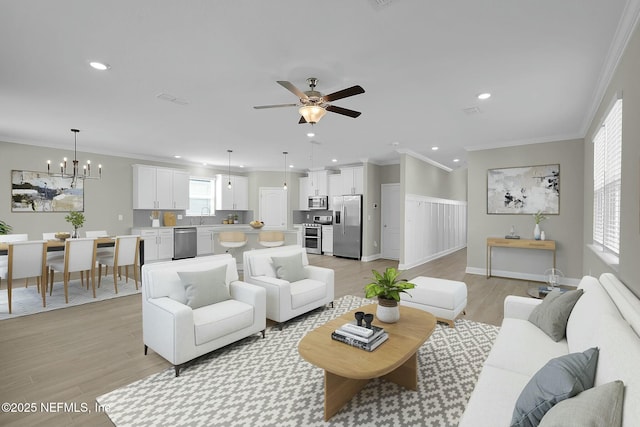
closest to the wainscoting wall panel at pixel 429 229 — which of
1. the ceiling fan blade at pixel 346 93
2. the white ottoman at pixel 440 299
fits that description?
the white ottoman at pixel 440 299

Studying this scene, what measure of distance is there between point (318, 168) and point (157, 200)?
4.47 metres

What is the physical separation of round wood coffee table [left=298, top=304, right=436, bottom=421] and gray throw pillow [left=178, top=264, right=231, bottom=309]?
116cm

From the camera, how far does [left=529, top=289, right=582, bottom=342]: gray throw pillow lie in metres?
2.18

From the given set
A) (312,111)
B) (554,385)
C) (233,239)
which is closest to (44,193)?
(233,239)

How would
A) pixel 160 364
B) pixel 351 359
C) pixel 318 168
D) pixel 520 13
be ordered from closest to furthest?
pixel 351 359 < pixel 520 13 < pixel 160 364 < pixel 318 168

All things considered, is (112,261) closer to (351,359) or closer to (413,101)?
(351,359)

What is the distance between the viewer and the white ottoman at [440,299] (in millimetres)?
3439

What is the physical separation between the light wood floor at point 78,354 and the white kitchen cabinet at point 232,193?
15.5 feet

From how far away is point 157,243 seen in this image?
742cm

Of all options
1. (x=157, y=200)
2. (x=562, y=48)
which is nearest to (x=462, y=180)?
(x=562, y=48)

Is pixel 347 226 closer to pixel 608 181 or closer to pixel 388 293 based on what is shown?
pixel 608 181

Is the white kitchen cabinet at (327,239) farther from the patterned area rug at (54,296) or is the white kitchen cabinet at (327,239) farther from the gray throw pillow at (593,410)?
the gray throw pillow at (593,410)

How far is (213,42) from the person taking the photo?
8.13ft

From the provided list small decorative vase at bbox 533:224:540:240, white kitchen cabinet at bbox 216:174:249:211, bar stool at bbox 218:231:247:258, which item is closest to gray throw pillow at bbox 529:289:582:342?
small decorative vase at bbox 533:224:540:240
